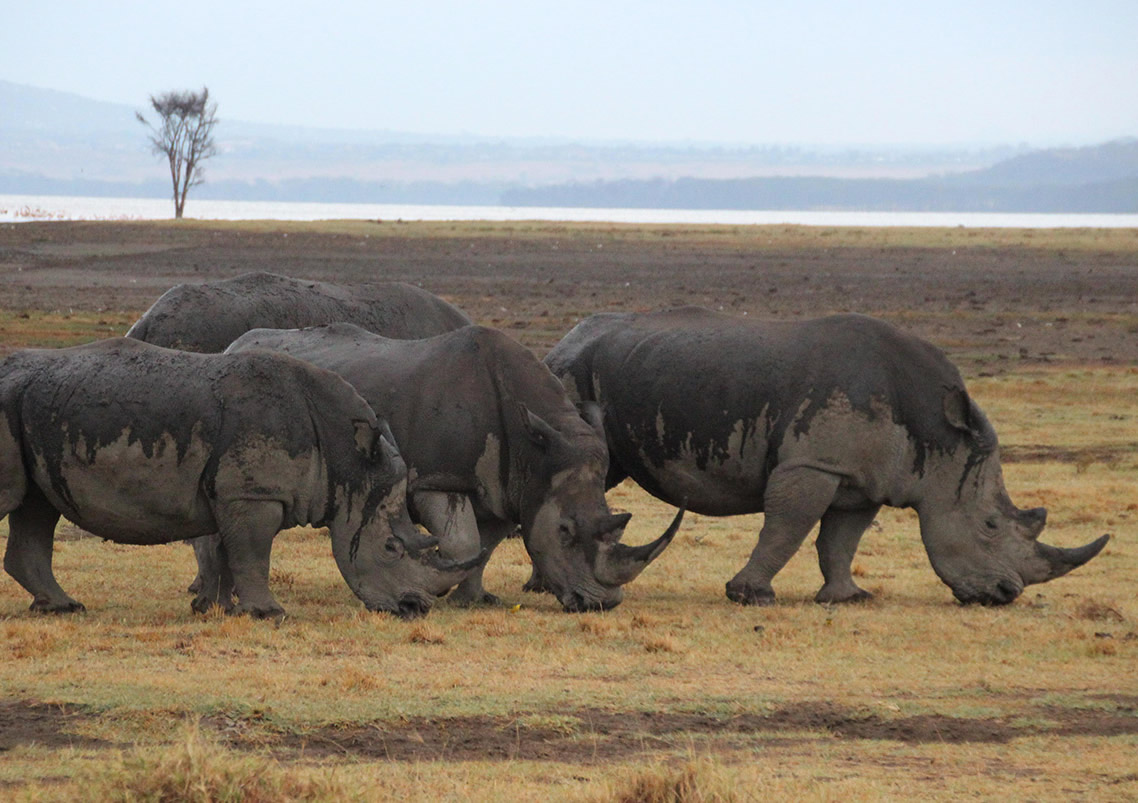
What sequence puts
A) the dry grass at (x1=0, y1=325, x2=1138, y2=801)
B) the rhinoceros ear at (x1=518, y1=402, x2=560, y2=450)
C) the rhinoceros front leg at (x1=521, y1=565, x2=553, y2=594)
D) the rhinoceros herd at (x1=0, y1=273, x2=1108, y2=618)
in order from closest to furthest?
1. the dry grass at (x1=0, y1=325, x2=1138, y2=801)
2. the rhinoceros herd at (x1=0, y1=273, x2=1108, y2=618)
3. the rhinoceros ear at (x1=518, y1=402, x2=560, y2=450)
4. the rhinoceros front leg at (x1=521, y1=565, x2=553, y2=594)

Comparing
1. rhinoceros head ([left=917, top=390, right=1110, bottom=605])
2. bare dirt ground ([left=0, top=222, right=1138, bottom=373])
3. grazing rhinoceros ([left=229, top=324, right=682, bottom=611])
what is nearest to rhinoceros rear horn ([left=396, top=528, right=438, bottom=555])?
grazing rhinoceros ([left=229, top=324, right=682, bottom=611])

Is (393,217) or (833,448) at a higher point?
(833,448)

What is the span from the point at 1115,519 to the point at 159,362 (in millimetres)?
9823

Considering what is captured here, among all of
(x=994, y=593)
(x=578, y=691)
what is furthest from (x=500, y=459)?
(x=994, y=593)

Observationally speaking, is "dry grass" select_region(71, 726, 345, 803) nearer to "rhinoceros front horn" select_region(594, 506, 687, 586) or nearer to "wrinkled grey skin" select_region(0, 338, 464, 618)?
"wrinkled grey skin" select_region(0, 338, 464, 618)

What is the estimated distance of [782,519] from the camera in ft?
42.4

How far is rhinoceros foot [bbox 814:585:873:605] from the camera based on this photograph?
13219 millimetres

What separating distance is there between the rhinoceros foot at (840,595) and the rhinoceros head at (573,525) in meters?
1.79

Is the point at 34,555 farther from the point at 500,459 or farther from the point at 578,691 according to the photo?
the point at 578,691

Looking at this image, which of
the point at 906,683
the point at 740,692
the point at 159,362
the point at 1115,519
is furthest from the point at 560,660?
the point at 1115,519

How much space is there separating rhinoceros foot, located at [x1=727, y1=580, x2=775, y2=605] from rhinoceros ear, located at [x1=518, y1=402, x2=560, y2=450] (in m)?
1.93

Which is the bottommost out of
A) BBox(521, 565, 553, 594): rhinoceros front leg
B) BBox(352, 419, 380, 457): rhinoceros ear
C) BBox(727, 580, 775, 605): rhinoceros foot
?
BBox(521, 565, 553, 594): rhinoceros front leg

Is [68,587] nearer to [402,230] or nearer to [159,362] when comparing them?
[159,362]

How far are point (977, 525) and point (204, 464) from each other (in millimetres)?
5857
